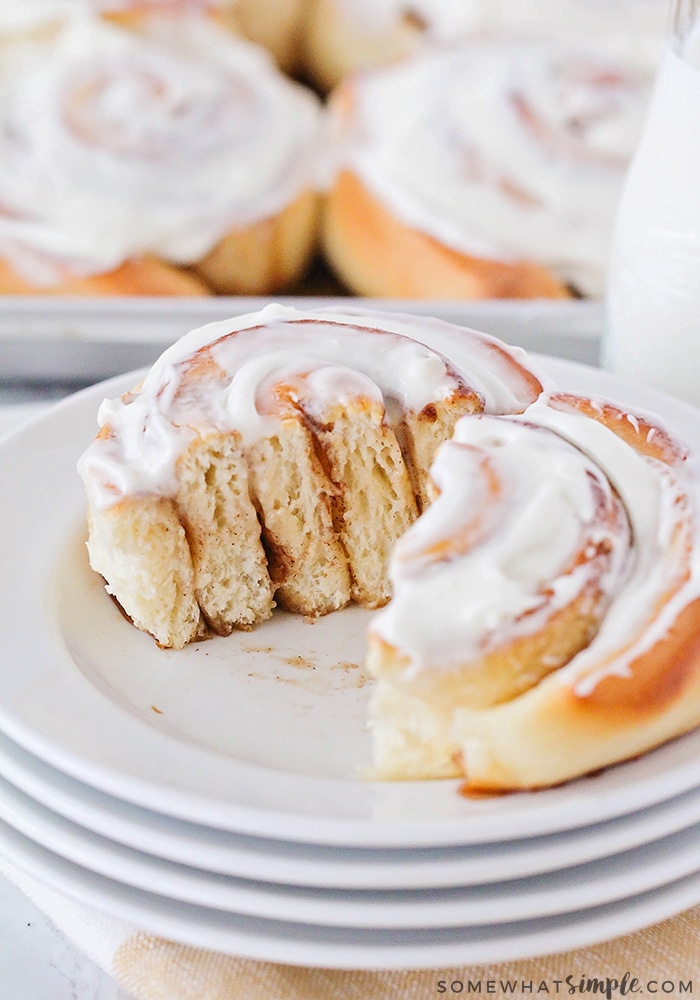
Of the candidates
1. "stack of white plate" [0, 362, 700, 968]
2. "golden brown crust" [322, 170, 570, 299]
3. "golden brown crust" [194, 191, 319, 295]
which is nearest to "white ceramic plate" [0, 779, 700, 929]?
"stack of white plate" [0, 362, 700, 968]

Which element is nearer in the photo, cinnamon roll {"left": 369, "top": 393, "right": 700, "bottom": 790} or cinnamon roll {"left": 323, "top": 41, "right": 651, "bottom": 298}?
cinnamon roll {"left": 369, "top": 393, "right": 700, "bottom": 790}

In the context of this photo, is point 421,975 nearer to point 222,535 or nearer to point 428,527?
point 428,527

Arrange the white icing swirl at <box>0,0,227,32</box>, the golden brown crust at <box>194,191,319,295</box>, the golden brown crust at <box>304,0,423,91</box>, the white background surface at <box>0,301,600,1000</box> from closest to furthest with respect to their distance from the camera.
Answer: the white background surface at <box>0,301,600,1000</box> < the golden brown crust at <box>194,191,319,295</box> < the white icing swirl at <box>0,0,227,32</box> < the golden brown crust at <box>304,0,423,91</box>

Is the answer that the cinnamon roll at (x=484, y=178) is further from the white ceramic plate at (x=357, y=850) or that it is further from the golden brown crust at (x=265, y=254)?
the white ceramic plate at (x=357, y=850)

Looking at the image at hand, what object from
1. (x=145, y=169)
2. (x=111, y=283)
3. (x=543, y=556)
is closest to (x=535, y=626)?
(x=543, y=556)

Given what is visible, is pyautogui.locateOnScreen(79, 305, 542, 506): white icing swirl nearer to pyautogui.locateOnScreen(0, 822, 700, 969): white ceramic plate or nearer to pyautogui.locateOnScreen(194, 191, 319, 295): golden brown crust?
pyautogui.locateOnScreen(0, 822, 700, 969): white ceramic plate

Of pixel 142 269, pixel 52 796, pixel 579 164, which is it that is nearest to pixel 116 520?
pixel 52 796

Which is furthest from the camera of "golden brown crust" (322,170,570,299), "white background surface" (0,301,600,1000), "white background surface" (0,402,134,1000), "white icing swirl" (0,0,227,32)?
"white icing swirl" (0,0,227,32)
